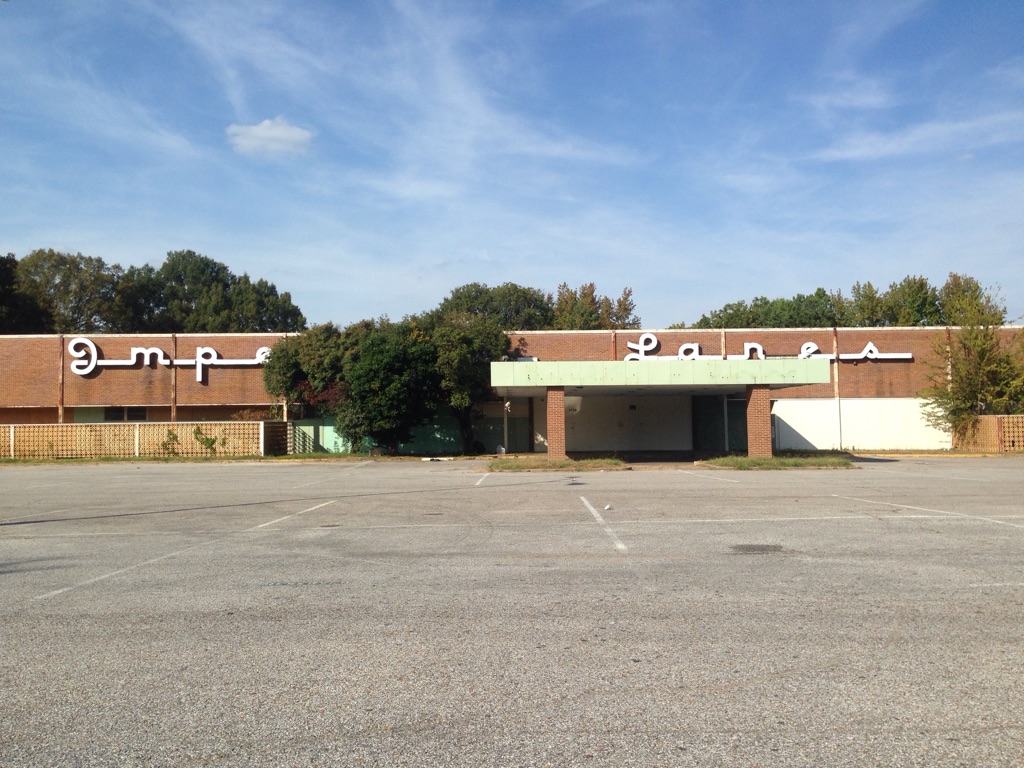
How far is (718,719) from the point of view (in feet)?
16.3

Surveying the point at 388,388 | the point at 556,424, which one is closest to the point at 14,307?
the point at 388,388

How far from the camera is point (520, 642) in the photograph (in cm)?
656

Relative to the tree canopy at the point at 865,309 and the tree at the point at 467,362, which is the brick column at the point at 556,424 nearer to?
the tree at the point at 467,362

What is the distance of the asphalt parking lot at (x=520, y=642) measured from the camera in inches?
185

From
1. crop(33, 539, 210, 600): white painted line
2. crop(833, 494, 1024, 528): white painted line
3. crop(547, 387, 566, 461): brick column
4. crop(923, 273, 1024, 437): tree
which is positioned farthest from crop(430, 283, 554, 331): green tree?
crop(33, 539, 210, 600): white painted line

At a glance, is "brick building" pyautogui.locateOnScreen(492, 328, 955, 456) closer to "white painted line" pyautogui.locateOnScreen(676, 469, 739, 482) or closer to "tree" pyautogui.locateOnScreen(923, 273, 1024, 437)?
"tree" pyautogui.locateOnScreen(923, 273, 1024, 437)

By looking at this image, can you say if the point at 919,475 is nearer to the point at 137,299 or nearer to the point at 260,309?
the point at 137,299

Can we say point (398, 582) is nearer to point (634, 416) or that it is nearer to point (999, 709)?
point (999, 709)

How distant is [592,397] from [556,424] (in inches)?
487

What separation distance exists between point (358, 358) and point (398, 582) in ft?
113

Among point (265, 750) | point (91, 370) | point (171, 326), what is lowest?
point (265, 750)

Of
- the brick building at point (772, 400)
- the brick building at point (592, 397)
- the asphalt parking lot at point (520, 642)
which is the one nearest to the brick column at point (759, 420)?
the brick building at point (772, 400)

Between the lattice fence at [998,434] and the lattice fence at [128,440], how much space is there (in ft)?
116

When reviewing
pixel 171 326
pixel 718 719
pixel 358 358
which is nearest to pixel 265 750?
pixel 718 719
